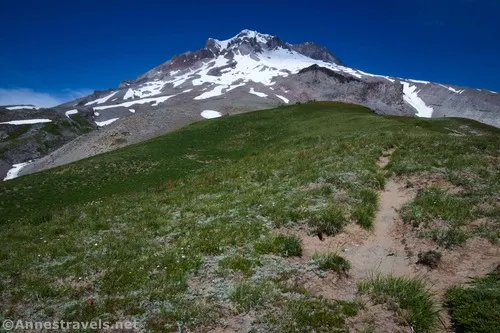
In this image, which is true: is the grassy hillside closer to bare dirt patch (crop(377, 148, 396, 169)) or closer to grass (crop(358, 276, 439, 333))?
bare dirt patch (crop(377, 148, 396, 169))

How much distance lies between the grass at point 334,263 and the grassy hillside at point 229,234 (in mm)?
550

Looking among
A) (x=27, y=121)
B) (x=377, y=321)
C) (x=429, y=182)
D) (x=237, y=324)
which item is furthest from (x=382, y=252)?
(x=27, y=121)

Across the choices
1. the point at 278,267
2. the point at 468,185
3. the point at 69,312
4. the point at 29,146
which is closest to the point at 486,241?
the point at 468,185

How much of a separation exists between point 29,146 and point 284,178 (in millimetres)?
128562

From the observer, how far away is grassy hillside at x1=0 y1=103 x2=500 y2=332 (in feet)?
33.6

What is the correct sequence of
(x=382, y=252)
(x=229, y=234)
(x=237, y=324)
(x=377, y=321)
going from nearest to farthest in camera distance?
(x=377, y=321), (x=237, y=324), (x=382, y=252), (x=229, y=234)

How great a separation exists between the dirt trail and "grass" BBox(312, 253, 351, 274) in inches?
12.7

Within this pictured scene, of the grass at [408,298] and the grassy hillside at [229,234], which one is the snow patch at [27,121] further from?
the grass at [408,298]

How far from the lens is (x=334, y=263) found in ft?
39.1

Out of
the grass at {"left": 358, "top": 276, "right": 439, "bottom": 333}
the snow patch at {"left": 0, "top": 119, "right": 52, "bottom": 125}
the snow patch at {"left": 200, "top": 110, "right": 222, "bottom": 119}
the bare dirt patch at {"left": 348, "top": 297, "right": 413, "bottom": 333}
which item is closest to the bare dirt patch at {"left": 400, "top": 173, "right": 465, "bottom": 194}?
the grass at {"left": 358, "top": 276, "right": 439, "bottom": 333}

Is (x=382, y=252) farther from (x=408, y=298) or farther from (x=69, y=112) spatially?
(x=69, y=112)

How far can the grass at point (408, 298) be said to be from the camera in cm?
921

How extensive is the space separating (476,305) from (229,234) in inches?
360

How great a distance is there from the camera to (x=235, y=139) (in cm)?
5609
